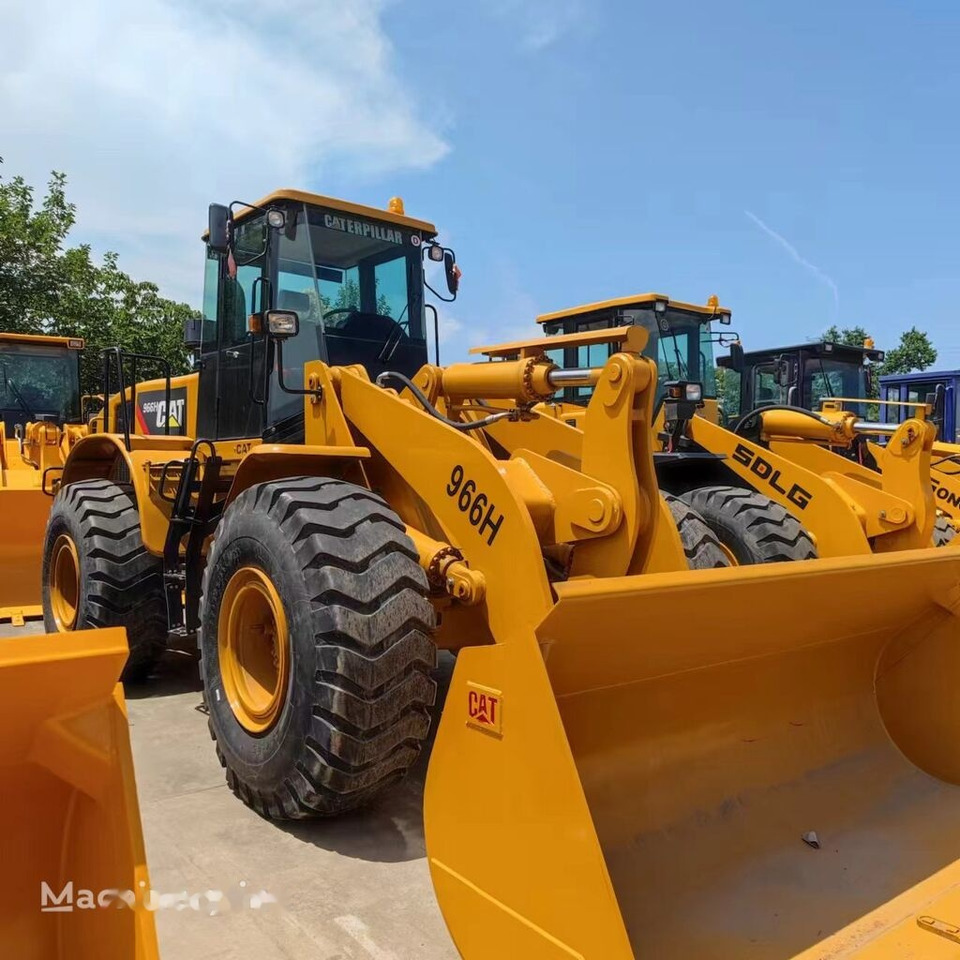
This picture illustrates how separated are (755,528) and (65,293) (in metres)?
20.4

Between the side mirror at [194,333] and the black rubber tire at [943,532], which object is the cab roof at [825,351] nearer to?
the black rubber tire at [943,532]

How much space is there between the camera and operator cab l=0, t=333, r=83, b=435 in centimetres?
1081

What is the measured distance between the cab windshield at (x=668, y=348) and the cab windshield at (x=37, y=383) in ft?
22.3

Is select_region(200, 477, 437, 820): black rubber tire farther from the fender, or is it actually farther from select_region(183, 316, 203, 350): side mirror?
select_region(183, 316, 203, 350): side mirror

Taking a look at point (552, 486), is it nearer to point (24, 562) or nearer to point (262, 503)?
point (262, 503)

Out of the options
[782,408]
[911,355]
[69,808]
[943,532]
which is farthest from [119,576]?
[911,355]

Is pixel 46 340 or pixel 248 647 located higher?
pixel 46 340

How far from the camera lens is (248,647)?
3717mm

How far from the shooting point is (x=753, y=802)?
283 centimetres

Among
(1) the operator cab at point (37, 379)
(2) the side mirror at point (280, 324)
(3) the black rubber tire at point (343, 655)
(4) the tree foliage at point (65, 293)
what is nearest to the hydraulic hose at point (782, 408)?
(2) the side mirror at point (280, 324)

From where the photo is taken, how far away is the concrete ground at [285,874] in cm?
255

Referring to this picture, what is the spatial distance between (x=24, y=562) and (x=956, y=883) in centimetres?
716

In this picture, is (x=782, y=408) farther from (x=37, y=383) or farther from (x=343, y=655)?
(x=37, y=383)

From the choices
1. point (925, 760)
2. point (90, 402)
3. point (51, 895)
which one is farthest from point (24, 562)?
point (925, 760)
